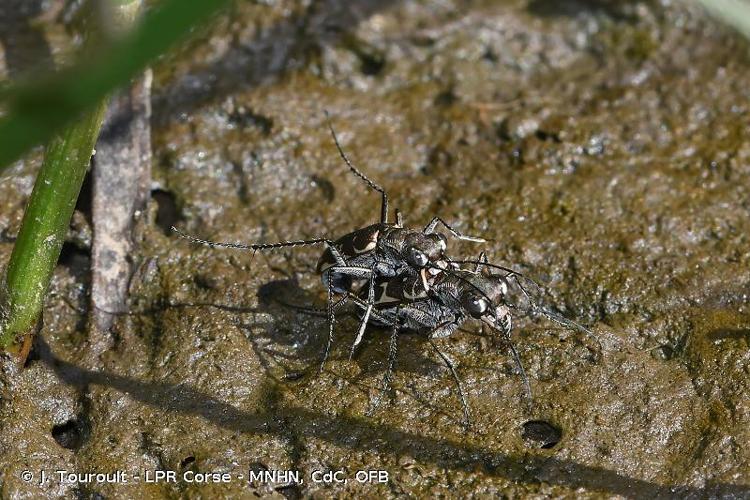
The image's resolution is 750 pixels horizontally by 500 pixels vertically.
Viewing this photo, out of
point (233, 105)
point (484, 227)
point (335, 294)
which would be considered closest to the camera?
point (335, 294)

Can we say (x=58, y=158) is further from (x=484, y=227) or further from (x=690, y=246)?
(x=690, y=246)

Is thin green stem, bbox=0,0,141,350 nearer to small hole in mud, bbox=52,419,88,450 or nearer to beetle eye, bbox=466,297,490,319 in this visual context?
small hole in mud, bbox=52,419,88,450

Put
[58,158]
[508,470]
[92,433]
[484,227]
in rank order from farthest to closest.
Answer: [484,227], [92,433], [508,470], [58,158]

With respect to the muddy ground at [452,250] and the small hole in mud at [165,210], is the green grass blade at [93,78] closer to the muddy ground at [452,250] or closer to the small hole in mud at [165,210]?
the muddy ground at [452,250]

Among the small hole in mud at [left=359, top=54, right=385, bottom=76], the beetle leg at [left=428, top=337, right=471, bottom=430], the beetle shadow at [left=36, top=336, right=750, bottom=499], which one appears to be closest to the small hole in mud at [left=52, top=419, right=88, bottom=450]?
the beetle shadow at [left=36, top=336, right=750, bottom=499]

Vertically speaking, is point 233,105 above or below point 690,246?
above

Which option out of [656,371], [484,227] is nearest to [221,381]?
[484,227]

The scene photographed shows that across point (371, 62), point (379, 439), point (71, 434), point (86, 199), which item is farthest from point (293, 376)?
point (371, 62)
